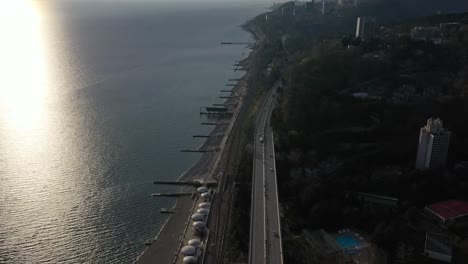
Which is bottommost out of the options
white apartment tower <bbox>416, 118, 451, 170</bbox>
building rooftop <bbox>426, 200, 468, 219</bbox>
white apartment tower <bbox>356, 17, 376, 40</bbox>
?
building rooftop <bbox>426, 200, 468, 219</bbox>

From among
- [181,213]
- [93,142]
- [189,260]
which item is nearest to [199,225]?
[189,260]

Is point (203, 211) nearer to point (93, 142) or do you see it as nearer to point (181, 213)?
point (181, 213)

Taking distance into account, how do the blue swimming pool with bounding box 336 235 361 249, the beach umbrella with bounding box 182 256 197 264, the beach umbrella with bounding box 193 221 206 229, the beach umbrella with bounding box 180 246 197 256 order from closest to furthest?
the beach umbrella with bounding box 182 256 197 264
the beach umbrella with bounding box 180 246 197 256
the blue swimming pool with bounding box 336 235 361 249
the beach umbrella with bounding box 193 221 206 229

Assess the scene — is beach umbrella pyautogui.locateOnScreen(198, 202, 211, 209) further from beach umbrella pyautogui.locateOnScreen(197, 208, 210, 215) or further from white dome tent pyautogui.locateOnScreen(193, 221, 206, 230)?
white dome tent pyautogui.locateOnScreen(193, 221, 206, 230)

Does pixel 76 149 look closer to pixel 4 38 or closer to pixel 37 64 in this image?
pixel 37 64

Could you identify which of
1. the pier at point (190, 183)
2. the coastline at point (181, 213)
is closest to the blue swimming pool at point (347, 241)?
the coastline at point (181, 213)

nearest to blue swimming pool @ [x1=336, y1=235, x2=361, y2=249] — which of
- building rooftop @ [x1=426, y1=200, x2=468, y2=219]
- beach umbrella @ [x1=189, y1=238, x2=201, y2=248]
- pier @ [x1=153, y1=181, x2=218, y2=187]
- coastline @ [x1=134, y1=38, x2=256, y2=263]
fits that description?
building rooftop @ [x1=426, y1=200, x2=468, y2=219]

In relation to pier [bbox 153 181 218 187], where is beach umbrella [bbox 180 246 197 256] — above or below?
below
